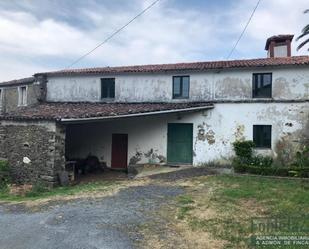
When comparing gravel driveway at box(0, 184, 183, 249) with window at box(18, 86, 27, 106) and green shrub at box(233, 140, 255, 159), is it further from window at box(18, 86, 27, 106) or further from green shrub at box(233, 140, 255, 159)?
window at box(18, 86, 27, 106)

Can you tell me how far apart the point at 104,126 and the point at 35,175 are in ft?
22.4

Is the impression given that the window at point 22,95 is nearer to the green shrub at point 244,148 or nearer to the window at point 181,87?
the window at point 181,87

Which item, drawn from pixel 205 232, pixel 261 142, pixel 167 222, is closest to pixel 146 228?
pixel 167 222

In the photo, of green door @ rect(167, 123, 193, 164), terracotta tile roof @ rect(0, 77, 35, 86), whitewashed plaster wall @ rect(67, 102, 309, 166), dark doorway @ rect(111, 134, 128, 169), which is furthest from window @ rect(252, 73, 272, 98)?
terracotta tile roof @ rect(0, 77, 35, 86)

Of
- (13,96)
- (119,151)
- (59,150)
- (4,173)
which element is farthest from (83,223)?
(13,96)

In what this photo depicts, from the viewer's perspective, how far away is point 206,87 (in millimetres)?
19641

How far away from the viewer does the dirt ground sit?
7.64 m

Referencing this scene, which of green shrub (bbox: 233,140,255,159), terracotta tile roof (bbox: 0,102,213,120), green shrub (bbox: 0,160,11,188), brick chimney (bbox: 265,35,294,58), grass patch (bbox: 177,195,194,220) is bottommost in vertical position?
grass patch (bbox: 177,195,194,220)

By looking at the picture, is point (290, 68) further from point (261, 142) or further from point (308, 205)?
point (308, 205)

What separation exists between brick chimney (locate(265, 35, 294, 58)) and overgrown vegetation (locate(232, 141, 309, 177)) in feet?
25.3

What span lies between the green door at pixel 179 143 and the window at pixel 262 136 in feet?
11.0

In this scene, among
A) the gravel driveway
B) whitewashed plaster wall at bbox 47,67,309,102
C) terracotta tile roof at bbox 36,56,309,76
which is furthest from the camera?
terracotta tile roof at bbox 36,56,309,76

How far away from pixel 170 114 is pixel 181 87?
5.95ft

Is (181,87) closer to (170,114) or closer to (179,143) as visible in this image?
(170,114)
